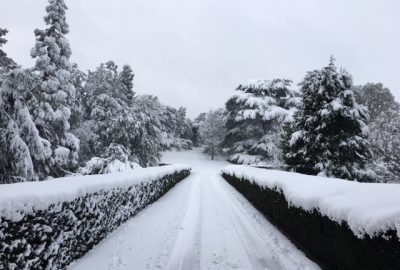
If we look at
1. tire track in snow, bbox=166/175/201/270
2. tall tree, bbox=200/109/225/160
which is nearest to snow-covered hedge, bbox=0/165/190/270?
tire track in snow, bbox=166/175/201/270

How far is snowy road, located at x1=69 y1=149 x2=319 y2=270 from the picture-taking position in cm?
570

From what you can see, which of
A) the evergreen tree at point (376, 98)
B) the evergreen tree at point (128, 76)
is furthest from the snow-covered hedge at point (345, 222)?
the evergreen tree at point (376, 98)

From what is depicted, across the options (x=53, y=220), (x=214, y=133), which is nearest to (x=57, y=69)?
(x=53, y=220)

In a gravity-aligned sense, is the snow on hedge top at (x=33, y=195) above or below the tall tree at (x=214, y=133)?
below

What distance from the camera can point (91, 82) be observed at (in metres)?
32.1

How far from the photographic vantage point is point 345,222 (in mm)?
4590

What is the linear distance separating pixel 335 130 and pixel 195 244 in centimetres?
1564

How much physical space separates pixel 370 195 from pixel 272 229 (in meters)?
4.37

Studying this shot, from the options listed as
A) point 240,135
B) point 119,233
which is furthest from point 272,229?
point 240,135

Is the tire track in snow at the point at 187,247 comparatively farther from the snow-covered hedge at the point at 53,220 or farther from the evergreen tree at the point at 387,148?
the evergreen tree at the point at 387,148

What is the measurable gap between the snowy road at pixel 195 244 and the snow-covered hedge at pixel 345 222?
436mm

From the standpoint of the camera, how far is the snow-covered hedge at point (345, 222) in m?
3.62

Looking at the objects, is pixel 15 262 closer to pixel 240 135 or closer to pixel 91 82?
pixel 91 82

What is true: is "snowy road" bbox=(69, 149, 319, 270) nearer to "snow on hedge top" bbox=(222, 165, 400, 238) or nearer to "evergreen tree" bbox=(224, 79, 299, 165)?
"snow on hedge top" bbox=(222, 165, 400, 238)
